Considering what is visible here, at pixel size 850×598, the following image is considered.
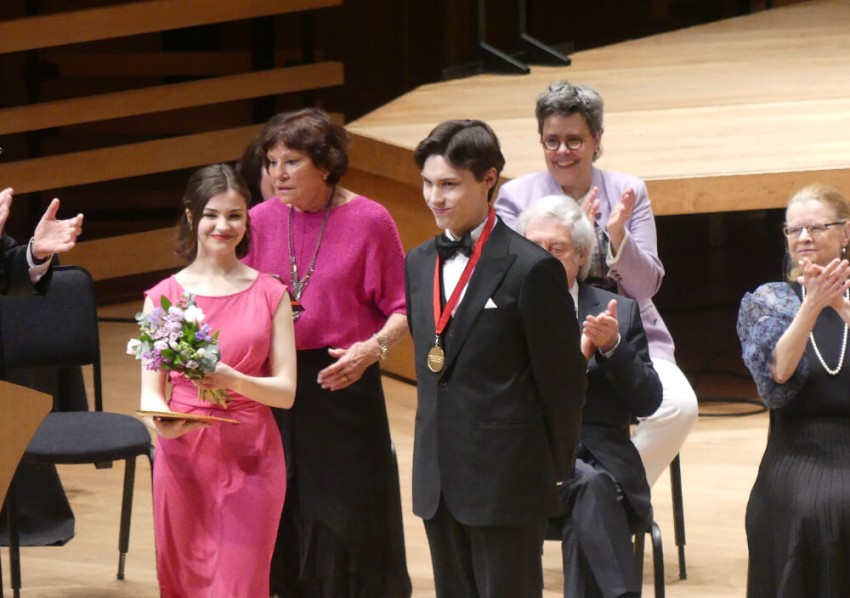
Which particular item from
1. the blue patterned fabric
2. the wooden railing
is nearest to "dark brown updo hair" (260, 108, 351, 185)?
the blue patterned fabric

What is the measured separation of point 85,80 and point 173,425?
735 cm

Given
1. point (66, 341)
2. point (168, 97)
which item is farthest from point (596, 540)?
point (168, 97)

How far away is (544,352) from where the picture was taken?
333 cm

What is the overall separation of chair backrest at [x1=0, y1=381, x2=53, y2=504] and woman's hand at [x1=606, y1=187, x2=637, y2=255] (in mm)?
1748

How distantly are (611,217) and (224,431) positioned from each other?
134cm

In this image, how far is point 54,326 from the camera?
5.09m

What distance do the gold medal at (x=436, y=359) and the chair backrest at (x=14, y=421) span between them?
34.2 inches

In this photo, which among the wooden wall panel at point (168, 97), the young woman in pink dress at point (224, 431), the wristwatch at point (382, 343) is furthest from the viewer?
the wooden wall panel at point (168, 97)

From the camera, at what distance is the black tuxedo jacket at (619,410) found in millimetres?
4066

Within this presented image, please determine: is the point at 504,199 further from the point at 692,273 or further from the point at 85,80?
the point at 85,80

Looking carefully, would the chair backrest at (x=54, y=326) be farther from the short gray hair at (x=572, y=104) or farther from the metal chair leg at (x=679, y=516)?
the metal chair leg at (x=679, y=516)

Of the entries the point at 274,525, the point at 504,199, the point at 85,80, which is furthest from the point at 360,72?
the point at 274,525

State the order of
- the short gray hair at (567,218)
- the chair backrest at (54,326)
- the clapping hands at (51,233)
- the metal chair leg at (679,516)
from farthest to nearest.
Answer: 1. the chair backrest at (54,326)
2. the metal chair leg at (679,516)
3. the short gray hair at (567,218)
4. the clapping hands at (51,233)

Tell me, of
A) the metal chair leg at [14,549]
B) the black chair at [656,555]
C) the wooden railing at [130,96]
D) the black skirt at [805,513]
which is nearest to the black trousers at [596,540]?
the black chair at [656,555]
